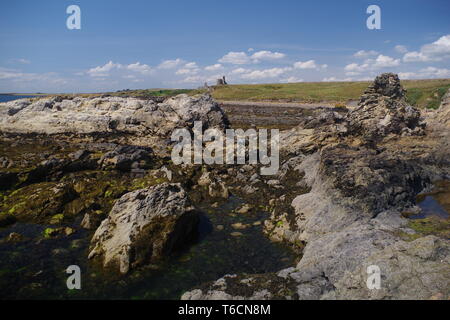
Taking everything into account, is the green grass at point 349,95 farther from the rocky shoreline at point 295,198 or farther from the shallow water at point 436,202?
the shallow water at point 436,202

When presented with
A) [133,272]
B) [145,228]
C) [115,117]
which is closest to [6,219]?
[145,228]

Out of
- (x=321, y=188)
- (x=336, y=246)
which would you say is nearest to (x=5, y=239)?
(x=336, y=246)

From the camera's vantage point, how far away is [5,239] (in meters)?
19.1

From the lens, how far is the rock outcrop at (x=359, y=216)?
11891mm

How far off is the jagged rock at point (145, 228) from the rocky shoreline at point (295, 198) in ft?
0.23

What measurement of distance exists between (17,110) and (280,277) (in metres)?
Answer: 64.6

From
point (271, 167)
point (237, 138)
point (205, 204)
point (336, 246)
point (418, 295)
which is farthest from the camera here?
point (237, 138)

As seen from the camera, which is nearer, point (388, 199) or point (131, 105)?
point (388, 199)

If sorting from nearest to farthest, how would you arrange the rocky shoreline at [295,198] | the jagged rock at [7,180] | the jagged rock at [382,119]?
the rocky shoreline at [295,198] < the jagged rock at [7,180] < the jagged rock at [382,119]

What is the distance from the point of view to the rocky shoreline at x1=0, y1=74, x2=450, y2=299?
12609 mm

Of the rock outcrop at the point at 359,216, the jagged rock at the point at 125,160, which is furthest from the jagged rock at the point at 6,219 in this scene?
the rock outcrop at the point at 359,216

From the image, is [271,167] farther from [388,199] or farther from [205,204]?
[388,199]

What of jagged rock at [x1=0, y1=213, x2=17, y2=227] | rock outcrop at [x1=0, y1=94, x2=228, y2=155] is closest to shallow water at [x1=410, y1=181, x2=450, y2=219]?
jagged rock at [x1=0, y1=213, x2=17, y2=227]

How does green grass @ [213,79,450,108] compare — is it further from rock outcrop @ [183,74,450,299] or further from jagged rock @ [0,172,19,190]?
jagged rock @ [0,172,19,190]
